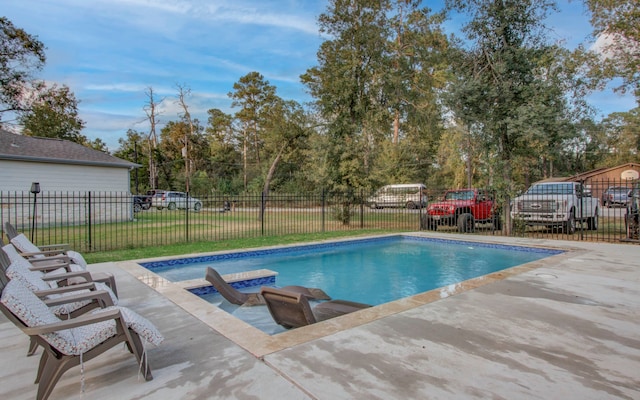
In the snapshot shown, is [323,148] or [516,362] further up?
[323,148]

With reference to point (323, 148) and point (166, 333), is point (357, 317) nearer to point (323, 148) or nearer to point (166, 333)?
point (166, 333)

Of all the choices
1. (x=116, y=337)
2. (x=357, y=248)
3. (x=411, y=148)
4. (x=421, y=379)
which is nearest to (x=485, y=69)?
(x=357, y=248)

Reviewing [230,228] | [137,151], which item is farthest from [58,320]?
[137,151]

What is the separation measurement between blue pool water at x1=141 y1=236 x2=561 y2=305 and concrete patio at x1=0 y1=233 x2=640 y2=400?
2461mm

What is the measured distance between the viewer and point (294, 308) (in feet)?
12.4

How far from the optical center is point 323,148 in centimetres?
1437

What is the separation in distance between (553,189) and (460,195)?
3061 mm

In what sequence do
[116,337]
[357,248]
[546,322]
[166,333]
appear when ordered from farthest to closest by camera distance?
[357,248] → [546,322] → [166,333] → [116,337]

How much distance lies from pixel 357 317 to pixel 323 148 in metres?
11.2

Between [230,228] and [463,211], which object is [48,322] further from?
[463,211]

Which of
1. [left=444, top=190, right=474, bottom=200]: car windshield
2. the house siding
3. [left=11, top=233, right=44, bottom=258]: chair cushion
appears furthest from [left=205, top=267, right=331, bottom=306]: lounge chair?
the house siding

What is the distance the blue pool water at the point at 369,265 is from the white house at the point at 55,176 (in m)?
7.48

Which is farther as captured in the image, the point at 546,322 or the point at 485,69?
the point at 485,69

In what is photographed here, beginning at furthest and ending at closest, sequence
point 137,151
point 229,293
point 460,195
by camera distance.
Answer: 1. point 137,151
2. point 460,195
3. point 229,293
